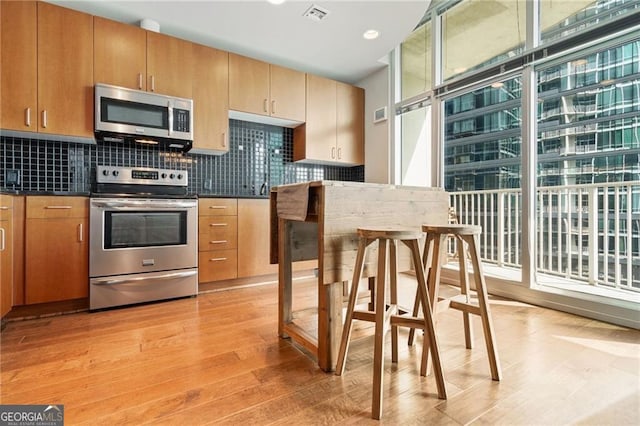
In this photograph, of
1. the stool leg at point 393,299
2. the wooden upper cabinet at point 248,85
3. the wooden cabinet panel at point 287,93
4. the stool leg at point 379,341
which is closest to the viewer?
the stool leg at point 379,341

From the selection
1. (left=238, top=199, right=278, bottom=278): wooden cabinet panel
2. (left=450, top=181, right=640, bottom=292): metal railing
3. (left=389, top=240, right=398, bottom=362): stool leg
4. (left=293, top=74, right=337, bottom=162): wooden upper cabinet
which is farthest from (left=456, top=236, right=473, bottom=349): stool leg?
(left=293, top=74, right=337, bottom=162): wooden upper cabinet

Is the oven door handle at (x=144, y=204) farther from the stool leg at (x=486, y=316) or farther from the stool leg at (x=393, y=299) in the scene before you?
the stool leg at (x=486, y=316)

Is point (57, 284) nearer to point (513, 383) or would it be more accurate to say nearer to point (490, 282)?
point (513, 383)

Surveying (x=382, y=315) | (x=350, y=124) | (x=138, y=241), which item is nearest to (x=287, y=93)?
(x=350, y=124)

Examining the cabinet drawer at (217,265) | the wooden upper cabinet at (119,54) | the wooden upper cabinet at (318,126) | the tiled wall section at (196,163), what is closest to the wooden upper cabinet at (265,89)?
the wooden upper cabinet at (318,126)

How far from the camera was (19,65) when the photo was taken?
2.33 meters

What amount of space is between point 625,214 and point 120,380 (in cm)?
399

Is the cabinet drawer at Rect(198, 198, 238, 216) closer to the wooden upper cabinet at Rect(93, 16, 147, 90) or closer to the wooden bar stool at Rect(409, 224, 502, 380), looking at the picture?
the wooden upper cabinet at Rect(93, 16, 147, 90)

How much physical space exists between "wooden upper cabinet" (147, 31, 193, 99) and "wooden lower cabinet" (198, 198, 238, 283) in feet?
3.58

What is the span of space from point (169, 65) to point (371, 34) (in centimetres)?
196

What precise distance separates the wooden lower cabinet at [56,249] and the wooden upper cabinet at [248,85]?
170 cm

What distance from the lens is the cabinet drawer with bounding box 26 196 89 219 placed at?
7.30 feet

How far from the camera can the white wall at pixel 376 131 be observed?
391 centimetres

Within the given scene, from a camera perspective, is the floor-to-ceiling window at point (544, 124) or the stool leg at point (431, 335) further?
the floor-to-ceiling window at point (544, 124)
